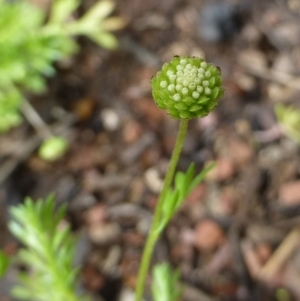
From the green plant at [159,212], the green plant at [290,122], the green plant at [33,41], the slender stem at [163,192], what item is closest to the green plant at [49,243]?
the green plant at [159,212]

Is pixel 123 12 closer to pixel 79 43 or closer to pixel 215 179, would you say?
pixel 79 43

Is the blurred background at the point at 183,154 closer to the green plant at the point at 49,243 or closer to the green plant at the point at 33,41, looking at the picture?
the green plant at the point at 33,41

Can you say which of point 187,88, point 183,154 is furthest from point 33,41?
point 187,88

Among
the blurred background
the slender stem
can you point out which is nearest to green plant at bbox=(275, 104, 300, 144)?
the blurred background

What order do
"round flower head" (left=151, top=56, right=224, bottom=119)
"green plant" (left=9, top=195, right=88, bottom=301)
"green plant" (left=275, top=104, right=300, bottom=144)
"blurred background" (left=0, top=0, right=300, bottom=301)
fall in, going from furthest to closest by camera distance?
"green plant" (left=275, top=104, right=300, bottom=144) < "blurred background" (left=0, top=0, right=300, bottom=301) < "green plant" (left=9, top=195, right=88, bottom=301) < "round flower head" (left=151, top=56, right=224, bottom=119)

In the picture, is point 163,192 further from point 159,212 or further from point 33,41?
point 33,41

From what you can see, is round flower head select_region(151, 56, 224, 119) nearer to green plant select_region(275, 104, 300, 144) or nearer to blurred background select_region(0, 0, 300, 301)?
blurred background select_region(0, 0, 300, 301)

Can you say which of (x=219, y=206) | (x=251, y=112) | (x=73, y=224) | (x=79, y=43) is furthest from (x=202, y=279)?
(x=79, y=43)
